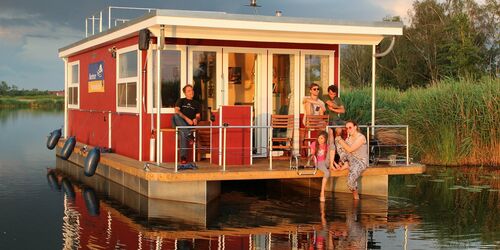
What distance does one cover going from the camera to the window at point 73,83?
21592mm

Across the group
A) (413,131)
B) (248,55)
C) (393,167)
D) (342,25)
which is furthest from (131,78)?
(413,131)

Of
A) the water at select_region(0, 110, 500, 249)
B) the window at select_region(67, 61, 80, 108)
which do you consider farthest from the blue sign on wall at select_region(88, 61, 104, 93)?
the water at select_region(0, 110, 500, 249)

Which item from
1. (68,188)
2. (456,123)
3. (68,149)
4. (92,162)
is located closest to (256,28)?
(92,162)

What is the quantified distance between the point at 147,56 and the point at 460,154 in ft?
33.5

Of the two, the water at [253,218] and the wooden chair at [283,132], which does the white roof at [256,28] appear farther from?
the water at [253,218]

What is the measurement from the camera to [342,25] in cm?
1427

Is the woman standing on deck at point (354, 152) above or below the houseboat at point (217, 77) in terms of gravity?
below

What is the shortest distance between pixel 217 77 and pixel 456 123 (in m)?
8.40

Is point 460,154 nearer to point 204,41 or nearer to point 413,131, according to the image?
point 413,131

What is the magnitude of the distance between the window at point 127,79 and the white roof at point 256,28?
0.46 m

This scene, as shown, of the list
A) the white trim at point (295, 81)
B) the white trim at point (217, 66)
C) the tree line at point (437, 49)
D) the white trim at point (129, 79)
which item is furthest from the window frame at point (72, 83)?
the tree line at point (437, 49)

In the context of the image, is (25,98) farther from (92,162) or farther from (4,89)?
(92,162)

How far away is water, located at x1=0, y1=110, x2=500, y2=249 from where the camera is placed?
10211 mm

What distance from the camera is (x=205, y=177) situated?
1248cm
